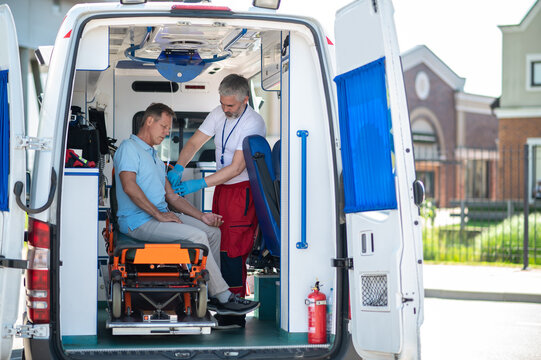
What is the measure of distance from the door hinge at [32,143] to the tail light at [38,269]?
15.0 inches

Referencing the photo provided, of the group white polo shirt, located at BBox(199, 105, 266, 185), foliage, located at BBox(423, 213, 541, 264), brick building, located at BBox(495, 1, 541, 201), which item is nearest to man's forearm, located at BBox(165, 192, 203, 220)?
white polo shirt, located at BBox(199, 105, 266, 185)

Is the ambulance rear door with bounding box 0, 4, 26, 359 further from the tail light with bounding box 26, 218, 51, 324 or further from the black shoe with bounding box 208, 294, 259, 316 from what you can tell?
the black shoe with bounding box 208, 294, 259, 316

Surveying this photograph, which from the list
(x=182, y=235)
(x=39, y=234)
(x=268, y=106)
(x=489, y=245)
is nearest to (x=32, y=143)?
(x=39, y=234)

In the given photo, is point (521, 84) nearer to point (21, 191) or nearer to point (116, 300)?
point (116, 300)

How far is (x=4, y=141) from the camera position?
14.3ft

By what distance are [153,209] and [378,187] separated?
1.99 metres

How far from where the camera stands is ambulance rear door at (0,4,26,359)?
170 inches

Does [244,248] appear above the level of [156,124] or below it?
below

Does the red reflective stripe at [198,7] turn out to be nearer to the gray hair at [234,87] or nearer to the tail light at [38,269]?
the tail light at [38,269]

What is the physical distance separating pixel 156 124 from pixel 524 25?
2959cm

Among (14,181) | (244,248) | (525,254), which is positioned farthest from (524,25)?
(14,181)

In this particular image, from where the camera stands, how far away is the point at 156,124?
611 cm

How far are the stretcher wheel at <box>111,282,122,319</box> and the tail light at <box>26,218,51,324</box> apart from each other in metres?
0.79

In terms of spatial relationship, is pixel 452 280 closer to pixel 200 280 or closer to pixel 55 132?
pixel 200 280
